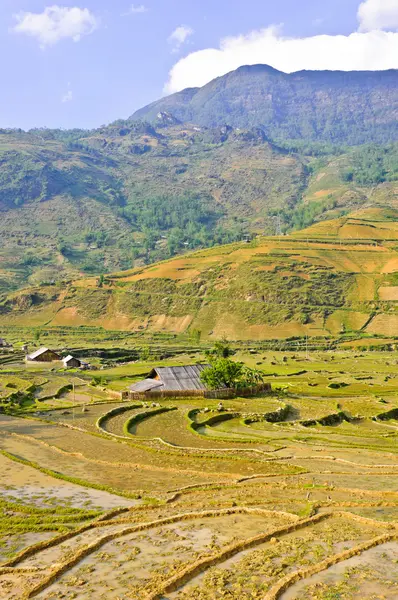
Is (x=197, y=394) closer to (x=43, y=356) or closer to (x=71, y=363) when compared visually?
(x=71, y=363)

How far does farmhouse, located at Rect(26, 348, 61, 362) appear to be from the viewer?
391ft

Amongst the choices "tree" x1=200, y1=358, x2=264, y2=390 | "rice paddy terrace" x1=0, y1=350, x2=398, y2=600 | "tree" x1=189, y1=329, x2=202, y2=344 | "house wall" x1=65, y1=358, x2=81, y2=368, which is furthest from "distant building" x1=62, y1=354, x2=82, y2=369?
"rice paddy terrace" x1=0, y1=350, x2=398, y2=600

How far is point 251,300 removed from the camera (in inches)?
7092

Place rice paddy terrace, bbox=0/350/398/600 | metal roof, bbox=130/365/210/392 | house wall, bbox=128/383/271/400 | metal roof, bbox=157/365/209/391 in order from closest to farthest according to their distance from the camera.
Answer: rice paddy terrace, bbox=0/350/398/600 → house wall, bbox=128/383/271/400 → metal roof, bbox=130/365/210/392 → metal roof, bbox=157/365/209/391

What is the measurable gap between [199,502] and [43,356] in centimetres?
9256

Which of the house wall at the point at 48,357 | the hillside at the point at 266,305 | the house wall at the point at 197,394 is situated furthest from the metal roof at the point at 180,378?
the hillside at the point at 266,305

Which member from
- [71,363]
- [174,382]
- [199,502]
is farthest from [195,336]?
[199,502]

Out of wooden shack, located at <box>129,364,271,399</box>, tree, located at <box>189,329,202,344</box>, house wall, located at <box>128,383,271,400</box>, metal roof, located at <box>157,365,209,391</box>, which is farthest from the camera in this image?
tree, located at <box>189,329,202,344</box>

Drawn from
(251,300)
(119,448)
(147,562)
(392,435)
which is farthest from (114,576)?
(251,300)

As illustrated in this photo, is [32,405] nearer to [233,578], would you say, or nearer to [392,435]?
[392,435]

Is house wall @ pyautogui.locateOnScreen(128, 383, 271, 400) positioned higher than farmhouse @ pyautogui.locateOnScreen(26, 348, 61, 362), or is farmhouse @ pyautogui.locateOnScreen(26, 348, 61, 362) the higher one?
house wall @ pyautogui.locateOnScreen(128, 383, 271, 400)

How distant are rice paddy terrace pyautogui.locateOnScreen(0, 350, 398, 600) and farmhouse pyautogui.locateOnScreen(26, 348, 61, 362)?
52686mm

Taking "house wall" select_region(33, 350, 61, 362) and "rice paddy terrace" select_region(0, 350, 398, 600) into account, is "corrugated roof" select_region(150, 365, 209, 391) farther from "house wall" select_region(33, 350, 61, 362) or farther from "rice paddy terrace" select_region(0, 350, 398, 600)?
"house wall" select_region(33, 350, 61, 362)

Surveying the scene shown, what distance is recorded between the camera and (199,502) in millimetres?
31578
